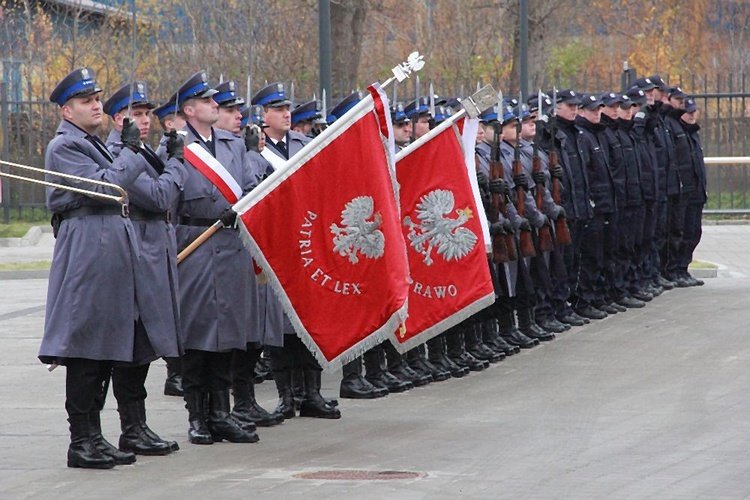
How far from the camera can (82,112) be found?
31.6 ft

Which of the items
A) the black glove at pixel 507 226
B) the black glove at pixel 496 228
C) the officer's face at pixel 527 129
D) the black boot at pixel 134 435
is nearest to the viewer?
the black boot at pixel 134 435

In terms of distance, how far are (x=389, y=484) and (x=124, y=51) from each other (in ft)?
90.7

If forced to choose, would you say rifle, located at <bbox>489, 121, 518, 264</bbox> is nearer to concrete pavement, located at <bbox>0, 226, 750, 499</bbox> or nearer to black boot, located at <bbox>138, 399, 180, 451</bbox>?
concrete pavement, located at <bbox>0, 226, 750, 499</bbox>

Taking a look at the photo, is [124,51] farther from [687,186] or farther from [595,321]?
[595,321]

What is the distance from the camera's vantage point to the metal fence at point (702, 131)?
29.0 meters

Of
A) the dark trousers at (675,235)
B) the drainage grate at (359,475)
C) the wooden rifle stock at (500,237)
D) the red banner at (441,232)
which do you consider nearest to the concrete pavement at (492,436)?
the drainage grate at (359,475)

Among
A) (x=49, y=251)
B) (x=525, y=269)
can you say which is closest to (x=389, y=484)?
(x=525, y=269)

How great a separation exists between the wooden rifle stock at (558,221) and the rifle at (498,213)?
1367 millimetres

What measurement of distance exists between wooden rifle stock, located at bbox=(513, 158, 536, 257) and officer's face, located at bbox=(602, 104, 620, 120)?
332cm

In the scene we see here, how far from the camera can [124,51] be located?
3556 centimetres

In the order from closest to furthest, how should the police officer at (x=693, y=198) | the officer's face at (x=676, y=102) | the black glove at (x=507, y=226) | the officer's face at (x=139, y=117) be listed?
the officer's face at (x=139, y=117) < the black glove at (x=507, y=226) < the officer's face at (x=676, y=102) < the police officer at (x=693, y=198)

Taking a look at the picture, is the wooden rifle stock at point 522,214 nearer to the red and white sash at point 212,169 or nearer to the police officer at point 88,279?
the red and white sash at point 212,169

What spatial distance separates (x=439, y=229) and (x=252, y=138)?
2638 mm

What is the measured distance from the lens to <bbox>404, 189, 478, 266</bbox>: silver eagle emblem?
516 inches
